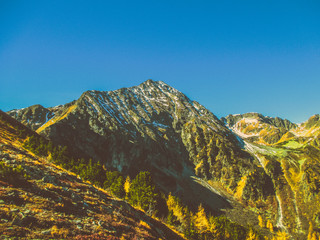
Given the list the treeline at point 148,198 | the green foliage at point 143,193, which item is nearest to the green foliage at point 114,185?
the treeline at point 148,198

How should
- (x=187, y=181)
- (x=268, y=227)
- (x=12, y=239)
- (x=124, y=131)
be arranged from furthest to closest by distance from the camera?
(x=124, y=131) < (x=187, y=181) < (x=268, y=227) < (x=12, y=239)

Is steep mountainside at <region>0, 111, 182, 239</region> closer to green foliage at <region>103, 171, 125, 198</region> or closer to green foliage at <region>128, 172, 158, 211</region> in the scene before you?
green foliage at <region>128, 172, 158, 211</region>

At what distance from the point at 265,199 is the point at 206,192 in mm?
63457

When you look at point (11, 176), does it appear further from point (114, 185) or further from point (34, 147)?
point (34, 147)

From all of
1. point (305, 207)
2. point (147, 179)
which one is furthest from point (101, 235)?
point (305, 207)

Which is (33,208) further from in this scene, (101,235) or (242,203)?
(242,203)

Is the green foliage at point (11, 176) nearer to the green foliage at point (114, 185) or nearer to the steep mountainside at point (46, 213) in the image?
the steep mountainside at point (46, 213)

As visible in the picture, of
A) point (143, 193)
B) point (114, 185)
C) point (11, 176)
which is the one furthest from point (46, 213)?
point (114, 185)

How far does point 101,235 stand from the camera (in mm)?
13023

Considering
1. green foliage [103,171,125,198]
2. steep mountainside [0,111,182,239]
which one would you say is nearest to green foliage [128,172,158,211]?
green foliage [103,171,125,198]

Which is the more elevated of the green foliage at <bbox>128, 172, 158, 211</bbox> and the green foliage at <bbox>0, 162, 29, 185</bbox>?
the green foliage at <bbox>0, 162, 29, 185</bbox>

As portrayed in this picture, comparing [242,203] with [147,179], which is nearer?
[147,179]

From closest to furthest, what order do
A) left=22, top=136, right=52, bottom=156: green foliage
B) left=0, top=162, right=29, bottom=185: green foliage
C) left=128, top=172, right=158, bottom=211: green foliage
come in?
Answer: left=0, top=162, right=29, bottom=185: green foliage < left=128, top=172, right=158, bottom=211: green foliage < left=22, top=136, right=52, bottom=156: green foliage

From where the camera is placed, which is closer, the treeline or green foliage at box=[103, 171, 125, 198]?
the treeline
